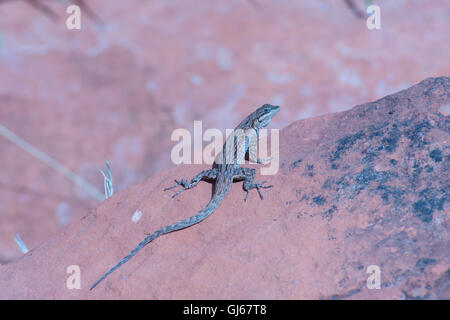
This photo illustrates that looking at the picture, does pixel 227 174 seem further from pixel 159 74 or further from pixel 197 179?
pixel 159 74

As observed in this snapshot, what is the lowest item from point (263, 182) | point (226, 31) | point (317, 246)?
point (317, 246)

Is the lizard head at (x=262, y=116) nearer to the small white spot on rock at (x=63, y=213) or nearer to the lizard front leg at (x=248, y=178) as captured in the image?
the lizard front leg at (x=248, y=178)

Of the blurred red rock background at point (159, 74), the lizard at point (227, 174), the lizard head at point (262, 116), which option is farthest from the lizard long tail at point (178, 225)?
the blurred red rock background at point (159, 74)

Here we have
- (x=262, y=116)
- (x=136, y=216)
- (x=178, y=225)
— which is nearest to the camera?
(x=178, y=225)

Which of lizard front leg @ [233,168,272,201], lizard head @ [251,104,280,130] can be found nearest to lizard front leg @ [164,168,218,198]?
lizard front leg @ [233,168,272,201]

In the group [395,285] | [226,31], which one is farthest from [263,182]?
[226,31]

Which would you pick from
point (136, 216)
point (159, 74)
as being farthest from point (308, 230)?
point (159, 74)
